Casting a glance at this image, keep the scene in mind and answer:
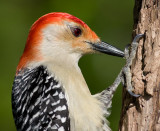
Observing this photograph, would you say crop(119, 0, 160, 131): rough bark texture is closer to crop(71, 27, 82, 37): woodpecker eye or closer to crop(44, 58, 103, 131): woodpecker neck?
crop(44, 58, 103, 131): woodpecker neck

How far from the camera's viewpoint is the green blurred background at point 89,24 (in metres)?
6.82

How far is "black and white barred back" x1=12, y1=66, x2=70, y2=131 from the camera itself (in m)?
4.88

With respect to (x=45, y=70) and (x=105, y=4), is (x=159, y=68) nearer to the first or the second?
(x=45, y=70)

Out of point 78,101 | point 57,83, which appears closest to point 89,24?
point 57,83

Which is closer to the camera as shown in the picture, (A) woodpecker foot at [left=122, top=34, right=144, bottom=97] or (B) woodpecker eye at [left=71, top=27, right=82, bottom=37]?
(A) woodpecker foot at [left=122, top=34, right=144, bottom=97]

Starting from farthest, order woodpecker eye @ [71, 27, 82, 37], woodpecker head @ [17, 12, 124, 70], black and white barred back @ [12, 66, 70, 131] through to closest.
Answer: woodpecker eye @ [71, 27, 82, 37]
woodpecker head @ [17, 12, 124, 70]
black and white barred back @ [12, 66, 70, 131]

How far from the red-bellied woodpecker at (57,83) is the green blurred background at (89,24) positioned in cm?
127

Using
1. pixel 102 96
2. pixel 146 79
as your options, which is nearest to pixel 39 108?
pixel 102 96

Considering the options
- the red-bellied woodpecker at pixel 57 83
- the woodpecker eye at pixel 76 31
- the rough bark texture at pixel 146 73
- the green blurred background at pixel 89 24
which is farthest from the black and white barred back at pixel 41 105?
the green blurred background at pixel 89 24

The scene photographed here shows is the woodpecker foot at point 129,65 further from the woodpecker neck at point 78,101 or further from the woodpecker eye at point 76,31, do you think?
the woodpecker eye at point 76,31

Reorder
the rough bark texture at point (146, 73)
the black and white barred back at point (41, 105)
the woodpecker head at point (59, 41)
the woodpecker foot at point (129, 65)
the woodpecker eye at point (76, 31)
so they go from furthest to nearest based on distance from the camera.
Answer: the woodpecker eye at point (76, 31) → the woodpecker head at point (59, 41) → the black and white barred back at point (41, 105) → the woodpecker foot at point (129, 65) → the rough bark texture at point (146, 73)

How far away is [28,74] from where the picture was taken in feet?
17.7

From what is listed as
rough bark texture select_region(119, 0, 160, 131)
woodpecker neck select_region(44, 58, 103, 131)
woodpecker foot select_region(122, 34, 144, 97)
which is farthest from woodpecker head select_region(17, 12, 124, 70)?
rough bark texture select_region(119, 0, 160, 131)

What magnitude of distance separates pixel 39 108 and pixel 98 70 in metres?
2.09
